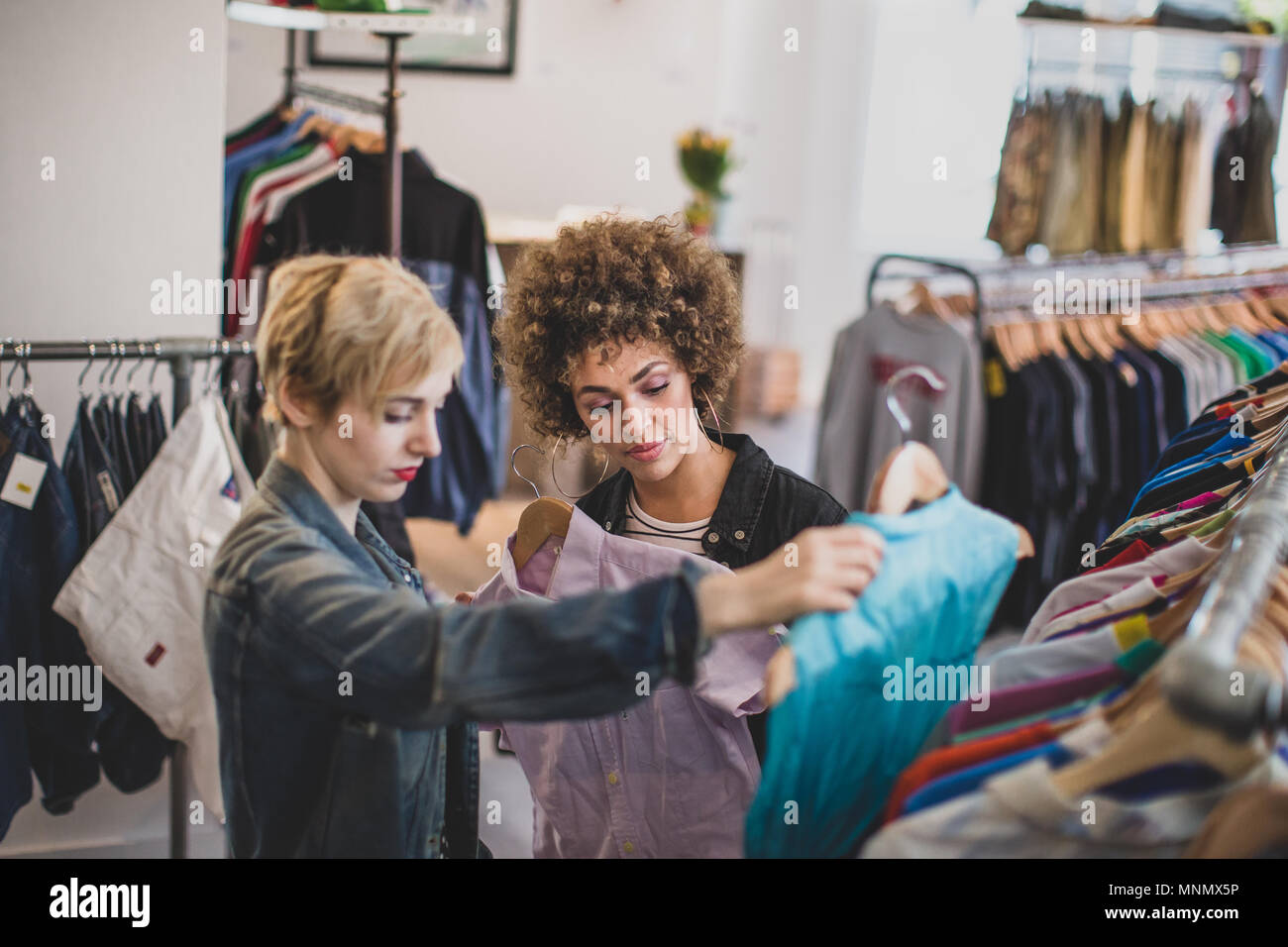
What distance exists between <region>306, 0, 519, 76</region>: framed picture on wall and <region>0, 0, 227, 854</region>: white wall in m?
4.33

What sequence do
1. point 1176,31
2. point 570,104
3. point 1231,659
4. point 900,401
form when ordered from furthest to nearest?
point 570,104
point 1176,31
point 900,401
point 1231,659

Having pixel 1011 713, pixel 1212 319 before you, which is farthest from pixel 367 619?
pixel 1212 319

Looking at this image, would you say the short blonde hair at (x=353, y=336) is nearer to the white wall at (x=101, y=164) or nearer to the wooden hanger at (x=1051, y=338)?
the white wall at (x=101, y=164)

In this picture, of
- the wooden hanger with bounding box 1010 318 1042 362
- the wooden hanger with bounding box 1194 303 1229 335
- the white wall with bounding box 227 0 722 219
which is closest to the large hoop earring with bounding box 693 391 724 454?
the wooden hanger with bounding box 1010 318 1042 362

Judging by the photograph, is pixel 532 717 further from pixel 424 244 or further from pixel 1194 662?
pixel 424 244

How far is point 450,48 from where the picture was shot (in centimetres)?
639

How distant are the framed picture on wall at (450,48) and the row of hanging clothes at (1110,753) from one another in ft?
19.4

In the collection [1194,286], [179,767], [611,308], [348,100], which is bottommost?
[179,767]

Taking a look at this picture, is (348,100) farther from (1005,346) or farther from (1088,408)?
(1088,408)

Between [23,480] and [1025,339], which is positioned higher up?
[1025,339]

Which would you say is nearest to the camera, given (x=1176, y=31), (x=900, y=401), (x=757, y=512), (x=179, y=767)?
(x=757, y=512)

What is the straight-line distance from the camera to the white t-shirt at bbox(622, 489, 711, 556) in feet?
5.26

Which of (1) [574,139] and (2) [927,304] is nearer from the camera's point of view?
(2) [927,304]

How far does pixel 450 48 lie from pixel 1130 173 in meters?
3.91
